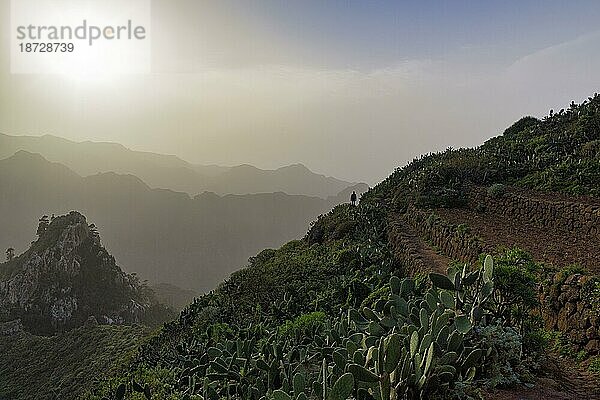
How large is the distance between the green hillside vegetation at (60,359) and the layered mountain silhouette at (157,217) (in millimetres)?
52028

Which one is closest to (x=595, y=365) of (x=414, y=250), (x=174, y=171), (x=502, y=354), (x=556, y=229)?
(x=502, y=354)

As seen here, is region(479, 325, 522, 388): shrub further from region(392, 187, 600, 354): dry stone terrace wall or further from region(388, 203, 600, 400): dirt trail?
region(392, 187, 600, 354): dry stone terrace wall

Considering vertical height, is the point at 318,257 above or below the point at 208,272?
above

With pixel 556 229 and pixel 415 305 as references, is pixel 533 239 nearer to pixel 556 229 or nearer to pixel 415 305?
pixel 556 229

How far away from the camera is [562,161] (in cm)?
1234

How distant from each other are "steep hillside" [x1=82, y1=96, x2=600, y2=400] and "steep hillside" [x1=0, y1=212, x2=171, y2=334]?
32.4m

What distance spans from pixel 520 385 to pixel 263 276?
9.68m

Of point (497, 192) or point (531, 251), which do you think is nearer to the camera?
point (531, 251)

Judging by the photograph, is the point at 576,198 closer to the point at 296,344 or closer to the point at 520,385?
the point at 296,344

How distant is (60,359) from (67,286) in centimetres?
1876

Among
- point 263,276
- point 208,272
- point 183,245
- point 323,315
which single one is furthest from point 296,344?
point 183,245

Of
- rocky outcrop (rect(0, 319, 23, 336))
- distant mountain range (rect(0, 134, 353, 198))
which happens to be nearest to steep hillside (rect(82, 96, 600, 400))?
rocky outcrop (rect(0, 319, 23, 336))

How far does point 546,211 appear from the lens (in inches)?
367

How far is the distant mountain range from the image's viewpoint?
127375 millimetres
